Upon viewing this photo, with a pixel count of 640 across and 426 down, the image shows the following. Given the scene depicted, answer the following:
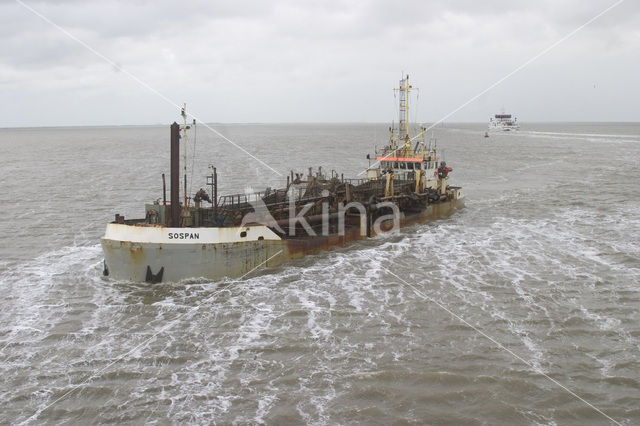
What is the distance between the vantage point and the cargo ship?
58.0 ft

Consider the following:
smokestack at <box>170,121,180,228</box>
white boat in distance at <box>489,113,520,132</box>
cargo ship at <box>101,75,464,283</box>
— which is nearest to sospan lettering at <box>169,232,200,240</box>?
cargo ship at <box>101,75,464,283</box>

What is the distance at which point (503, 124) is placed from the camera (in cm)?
18025

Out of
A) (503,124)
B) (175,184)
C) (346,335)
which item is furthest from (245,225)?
(503,124)

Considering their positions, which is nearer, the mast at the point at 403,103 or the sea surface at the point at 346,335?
the sea surface at the point at 346,335

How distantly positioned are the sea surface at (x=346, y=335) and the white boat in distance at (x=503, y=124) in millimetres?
164707

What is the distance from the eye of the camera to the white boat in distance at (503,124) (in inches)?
7062

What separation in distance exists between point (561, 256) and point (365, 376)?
46.4 feet

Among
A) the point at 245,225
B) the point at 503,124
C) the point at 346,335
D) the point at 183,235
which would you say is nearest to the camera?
the point at 346,335

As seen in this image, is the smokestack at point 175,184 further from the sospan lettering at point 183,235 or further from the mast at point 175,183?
the sospan lettering at point 183,235

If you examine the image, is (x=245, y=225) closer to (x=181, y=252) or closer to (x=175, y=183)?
(x=181, y=252)

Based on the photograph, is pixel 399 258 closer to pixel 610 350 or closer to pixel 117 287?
pixel 610 350

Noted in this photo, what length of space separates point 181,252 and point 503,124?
598 feet

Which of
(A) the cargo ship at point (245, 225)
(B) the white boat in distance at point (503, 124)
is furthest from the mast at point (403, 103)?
(B) the white boat in distance at point (503, 124)

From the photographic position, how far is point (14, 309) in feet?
52.7
